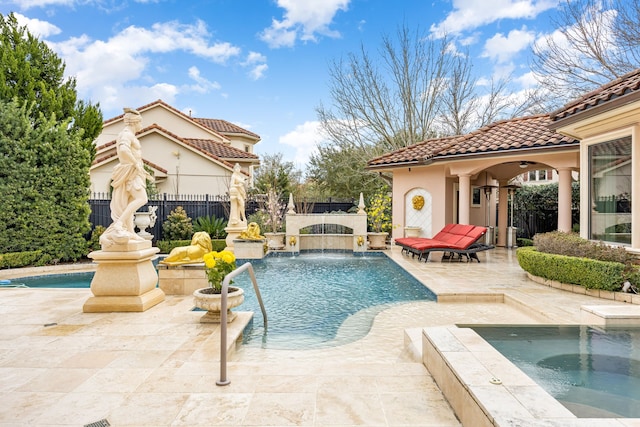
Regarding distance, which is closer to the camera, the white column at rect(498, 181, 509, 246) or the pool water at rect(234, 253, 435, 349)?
the pool water at rect(234, 253, 435, 349)

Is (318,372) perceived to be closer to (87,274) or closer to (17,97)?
(87,274)

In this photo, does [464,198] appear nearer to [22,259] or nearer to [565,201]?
[565,201]

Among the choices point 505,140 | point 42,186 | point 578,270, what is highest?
point 505,140

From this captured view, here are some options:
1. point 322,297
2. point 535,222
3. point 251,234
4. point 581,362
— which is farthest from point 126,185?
point 535,222

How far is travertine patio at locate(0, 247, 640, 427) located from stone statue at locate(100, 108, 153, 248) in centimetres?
122

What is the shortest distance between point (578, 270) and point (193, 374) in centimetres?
683

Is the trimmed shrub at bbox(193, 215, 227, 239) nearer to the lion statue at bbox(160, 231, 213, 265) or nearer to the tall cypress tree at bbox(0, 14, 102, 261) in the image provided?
the tall cypress tree at bbox(0, 14, 102, 261)

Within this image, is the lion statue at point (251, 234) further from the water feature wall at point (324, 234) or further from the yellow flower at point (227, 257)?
the yellow flower at point (227, 257)

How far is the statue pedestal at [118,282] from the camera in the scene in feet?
18.2

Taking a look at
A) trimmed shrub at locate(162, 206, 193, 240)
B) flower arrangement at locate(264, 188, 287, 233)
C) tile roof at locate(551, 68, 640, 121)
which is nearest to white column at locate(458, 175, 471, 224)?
tile roof at locate(551, 68, 640, 121)

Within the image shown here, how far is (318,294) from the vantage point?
7613 mm

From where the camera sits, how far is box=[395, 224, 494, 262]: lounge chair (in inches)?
409

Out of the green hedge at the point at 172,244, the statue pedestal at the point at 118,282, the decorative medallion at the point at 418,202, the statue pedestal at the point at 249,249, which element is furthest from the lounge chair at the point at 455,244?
the statue pedestal at the point at 118,282

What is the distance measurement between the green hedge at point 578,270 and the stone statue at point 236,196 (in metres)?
9.30
